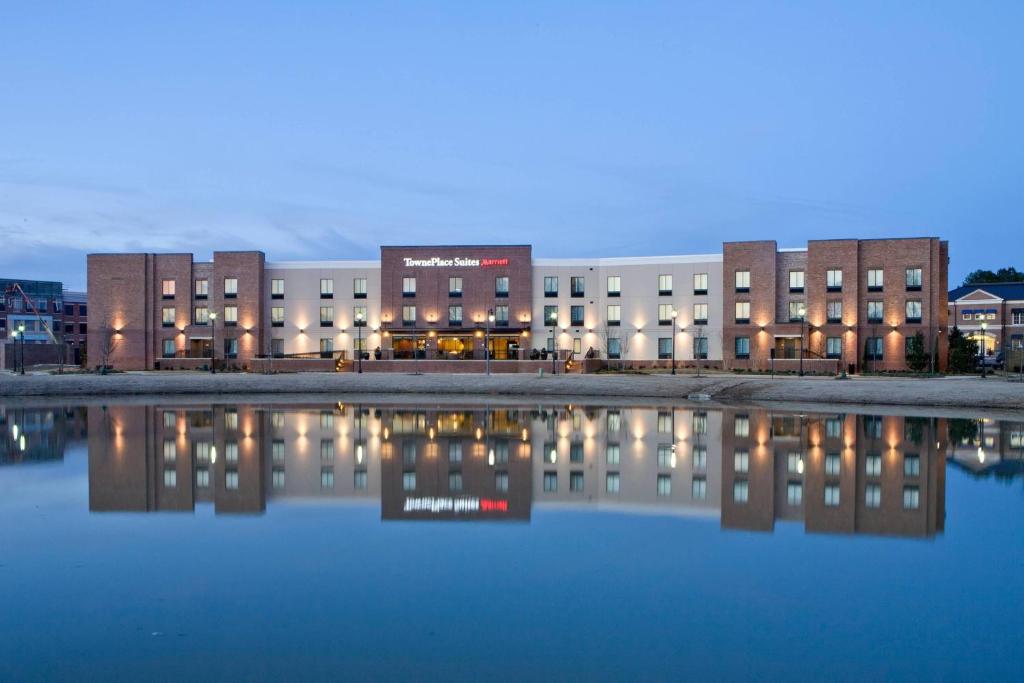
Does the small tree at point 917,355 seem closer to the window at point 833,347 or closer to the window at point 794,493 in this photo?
the window at point 833,347

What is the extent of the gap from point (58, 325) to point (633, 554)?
368 ft

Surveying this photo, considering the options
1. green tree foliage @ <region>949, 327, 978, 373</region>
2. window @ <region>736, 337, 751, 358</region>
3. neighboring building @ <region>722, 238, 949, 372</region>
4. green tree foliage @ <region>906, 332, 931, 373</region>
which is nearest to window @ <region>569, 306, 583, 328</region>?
neighboring building @ <region>722, 238, 949, 372</region>

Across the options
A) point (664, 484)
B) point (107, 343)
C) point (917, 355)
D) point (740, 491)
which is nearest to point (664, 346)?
point (917, 355)

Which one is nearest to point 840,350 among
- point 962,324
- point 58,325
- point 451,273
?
point 451,273

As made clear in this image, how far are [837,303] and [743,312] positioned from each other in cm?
618

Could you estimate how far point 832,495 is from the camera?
487 inches

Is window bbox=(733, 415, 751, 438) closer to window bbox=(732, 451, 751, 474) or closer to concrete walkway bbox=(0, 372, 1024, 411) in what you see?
window bbox=(732, 451, 751, 474)

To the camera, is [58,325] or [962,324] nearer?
[962,324]

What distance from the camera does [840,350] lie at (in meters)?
55.0

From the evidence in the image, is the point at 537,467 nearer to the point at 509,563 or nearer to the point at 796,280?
the point at 509,563

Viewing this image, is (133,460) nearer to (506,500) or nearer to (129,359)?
(506,500)

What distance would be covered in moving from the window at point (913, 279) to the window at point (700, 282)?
13199 mm

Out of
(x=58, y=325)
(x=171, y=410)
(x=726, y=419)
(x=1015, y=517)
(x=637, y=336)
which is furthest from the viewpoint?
(x=58, y=325)

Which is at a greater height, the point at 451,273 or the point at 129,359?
the point at 451,273
